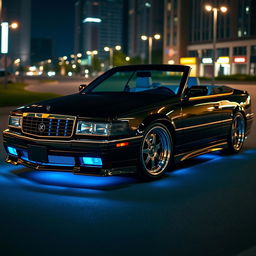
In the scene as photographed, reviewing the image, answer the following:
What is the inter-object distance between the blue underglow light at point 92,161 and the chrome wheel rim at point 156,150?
66cm

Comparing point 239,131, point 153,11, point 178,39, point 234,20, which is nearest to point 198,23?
point 178,39

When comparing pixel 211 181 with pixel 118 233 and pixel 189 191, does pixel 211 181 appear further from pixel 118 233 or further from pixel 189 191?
pixel 118 233

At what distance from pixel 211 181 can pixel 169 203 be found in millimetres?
1367

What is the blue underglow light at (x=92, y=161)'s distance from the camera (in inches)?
255

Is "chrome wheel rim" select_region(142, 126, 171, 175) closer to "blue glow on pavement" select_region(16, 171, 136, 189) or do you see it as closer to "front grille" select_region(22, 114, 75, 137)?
"blue glow on pavement" select_region(16, 171, 136, 189)

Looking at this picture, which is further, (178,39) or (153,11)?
(153,11)

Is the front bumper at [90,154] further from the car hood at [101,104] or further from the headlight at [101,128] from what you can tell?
the car hood at [101,104]

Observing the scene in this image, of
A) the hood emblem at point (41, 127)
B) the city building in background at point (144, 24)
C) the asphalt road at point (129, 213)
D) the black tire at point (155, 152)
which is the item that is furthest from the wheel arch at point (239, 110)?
the city building in background at point (144, 24)

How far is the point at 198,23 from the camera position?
357 ft

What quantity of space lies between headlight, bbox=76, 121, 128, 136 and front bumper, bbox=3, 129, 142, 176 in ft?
0.32

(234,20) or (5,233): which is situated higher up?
(234,20)

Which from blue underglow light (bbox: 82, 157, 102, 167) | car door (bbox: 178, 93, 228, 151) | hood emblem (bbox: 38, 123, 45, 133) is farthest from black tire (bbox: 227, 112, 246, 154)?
hood emblem (bbox: 38, 123, 45, 133)

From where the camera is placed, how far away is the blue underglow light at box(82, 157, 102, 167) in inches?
255

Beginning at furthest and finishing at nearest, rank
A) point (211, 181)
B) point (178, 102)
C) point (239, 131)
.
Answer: point (239, 131) < point (178, 102) < point (211, 181)
